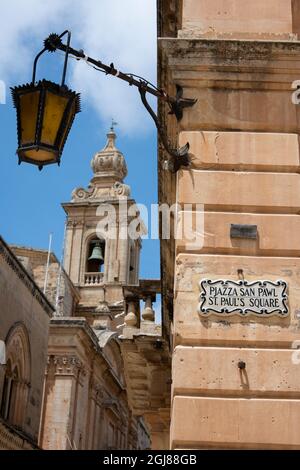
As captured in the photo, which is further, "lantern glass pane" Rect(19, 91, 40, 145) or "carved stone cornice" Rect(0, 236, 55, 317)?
"carved stone cornice" Rect(0, 236, 55, 317)

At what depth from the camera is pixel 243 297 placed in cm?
612

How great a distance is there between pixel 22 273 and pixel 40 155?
14.2 metres

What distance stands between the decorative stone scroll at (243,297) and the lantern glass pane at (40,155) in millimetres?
1673

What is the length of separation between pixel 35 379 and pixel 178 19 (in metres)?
→ 15.3

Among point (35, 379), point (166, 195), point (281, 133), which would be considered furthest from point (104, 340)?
point (281, 133)

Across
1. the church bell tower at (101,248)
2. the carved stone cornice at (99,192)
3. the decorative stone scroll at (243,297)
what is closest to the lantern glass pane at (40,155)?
the decorative stone scroll at (243,297)

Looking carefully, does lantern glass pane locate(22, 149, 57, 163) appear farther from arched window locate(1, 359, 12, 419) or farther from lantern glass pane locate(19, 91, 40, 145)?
arched window locate(1, 359, 12, 419)

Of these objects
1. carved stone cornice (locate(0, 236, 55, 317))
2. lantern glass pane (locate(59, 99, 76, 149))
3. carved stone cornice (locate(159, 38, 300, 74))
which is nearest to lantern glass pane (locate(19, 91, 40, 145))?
lantern glass pane (locate(59, 99, 76, 149))

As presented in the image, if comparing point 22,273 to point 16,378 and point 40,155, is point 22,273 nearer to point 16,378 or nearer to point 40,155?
point 16,378

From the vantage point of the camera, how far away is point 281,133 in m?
6.71

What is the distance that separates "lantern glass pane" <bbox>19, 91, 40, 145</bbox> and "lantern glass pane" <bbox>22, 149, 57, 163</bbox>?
8 cm

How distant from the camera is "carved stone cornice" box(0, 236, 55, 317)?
58.6 ft

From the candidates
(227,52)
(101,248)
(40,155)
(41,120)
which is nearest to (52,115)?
(41,120)

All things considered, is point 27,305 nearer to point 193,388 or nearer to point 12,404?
point 12,404
